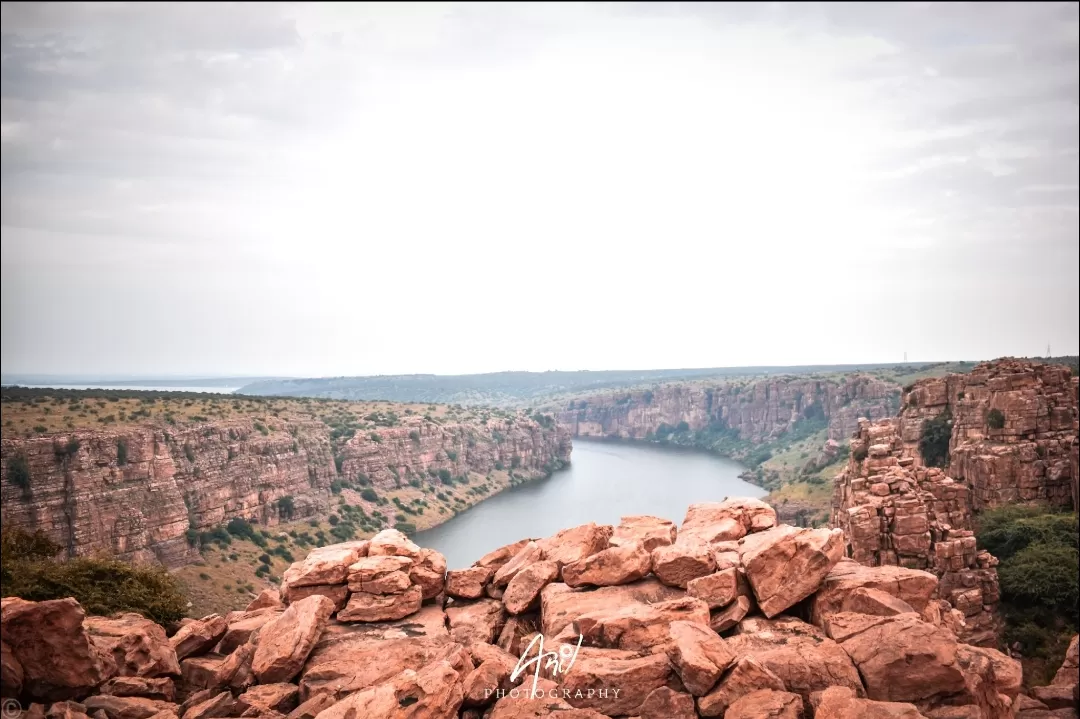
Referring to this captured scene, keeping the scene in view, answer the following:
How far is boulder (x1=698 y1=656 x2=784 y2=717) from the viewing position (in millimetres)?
10359

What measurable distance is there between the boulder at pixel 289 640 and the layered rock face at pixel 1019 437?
142ft

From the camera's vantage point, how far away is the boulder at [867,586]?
1295cm

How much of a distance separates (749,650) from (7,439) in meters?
56.8

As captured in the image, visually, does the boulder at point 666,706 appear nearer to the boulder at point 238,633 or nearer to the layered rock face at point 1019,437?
the boulder at point 238,633

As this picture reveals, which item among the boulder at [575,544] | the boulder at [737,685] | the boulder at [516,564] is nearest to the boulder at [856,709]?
the boulder at [737,685]

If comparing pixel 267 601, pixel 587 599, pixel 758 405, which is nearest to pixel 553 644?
pixel 587 599

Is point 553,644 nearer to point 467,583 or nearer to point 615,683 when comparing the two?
point 615,683

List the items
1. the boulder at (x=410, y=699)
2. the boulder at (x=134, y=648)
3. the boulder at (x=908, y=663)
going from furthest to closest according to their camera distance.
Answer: the boulder at (x=134, y=648), the boulder at (x=908, y=663), the boulder at (x=410, y=699)

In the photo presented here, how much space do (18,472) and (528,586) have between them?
166 ft

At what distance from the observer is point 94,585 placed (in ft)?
51.2

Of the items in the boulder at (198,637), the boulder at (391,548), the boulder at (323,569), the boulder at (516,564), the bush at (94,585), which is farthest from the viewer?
the boulder at (391,548)

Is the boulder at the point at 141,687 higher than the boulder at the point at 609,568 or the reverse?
the reverse

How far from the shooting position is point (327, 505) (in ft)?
271

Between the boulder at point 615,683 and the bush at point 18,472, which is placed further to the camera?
the bush at point 18,472
